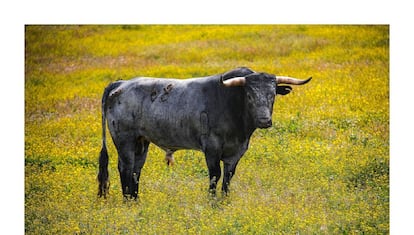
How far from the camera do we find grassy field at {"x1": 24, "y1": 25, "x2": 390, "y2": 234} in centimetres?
1198

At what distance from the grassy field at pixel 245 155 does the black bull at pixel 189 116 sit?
0.33m

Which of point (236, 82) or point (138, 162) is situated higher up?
point (236, 82)

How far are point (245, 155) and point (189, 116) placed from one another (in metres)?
1.14

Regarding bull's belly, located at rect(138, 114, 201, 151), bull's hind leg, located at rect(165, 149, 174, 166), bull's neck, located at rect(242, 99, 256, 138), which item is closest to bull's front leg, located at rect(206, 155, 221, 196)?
bull's belly, located at rect(138, 114, 201, 151)

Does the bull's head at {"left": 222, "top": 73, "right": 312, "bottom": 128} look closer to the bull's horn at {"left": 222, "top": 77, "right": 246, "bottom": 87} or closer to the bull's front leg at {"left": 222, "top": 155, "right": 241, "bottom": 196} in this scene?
the bull's horn at {"left": 222, "top": 77, "right": 246, "bottom": 87}

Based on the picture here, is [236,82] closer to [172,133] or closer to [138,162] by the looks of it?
[172,133]

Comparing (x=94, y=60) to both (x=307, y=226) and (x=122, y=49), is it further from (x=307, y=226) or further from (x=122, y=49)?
(x=307, y=226)

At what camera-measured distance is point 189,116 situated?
12.0m

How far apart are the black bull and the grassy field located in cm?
33

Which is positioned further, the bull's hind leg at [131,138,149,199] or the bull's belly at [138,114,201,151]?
the bull's hind leg at [131,138,149,199]

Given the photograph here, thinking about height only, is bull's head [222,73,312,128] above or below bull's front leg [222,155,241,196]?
above

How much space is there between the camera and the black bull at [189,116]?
38.2ft

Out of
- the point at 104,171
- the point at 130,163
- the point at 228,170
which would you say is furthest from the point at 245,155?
the point at 104,171

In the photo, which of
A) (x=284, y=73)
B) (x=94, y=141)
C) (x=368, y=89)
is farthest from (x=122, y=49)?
(x=368, y=89)
